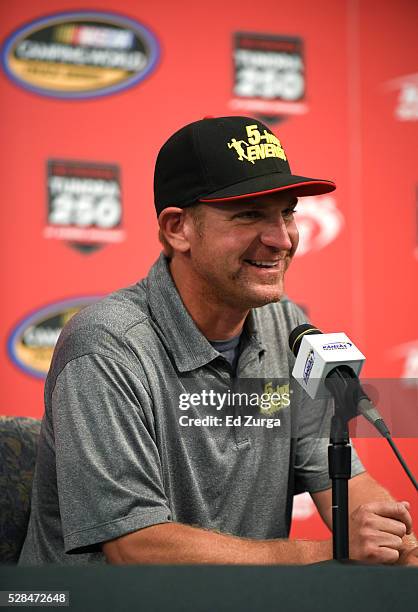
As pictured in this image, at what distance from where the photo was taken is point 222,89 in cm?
307

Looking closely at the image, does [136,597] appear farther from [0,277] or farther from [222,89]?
[222,89]

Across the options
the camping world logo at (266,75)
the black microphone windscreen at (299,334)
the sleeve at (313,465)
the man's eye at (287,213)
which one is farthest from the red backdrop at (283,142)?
the black microphone windscreen at (299,334)

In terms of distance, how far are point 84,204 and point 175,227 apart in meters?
1.33

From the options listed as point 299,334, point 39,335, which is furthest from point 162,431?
point 39,335

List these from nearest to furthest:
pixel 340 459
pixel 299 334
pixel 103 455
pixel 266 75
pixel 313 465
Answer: pixel 340 459
pixel 299 334
pixel 103 455
pixel 313 465
pixel 266 75

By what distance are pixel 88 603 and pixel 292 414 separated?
1.64 ft

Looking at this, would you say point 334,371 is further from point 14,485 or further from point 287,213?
point 14,485

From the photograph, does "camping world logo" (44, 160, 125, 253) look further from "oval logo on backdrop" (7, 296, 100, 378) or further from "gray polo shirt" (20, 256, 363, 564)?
"gray polo shirt" (20, 256, 363, 564)

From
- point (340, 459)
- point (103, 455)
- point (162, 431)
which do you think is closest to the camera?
point (340, 459)

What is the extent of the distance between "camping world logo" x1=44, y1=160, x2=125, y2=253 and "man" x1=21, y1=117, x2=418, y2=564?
1.25 metres

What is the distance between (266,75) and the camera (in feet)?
10.1

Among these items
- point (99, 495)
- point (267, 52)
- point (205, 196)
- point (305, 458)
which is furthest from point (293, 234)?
point (267, 52)

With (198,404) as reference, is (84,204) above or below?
above

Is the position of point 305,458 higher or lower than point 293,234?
lower
